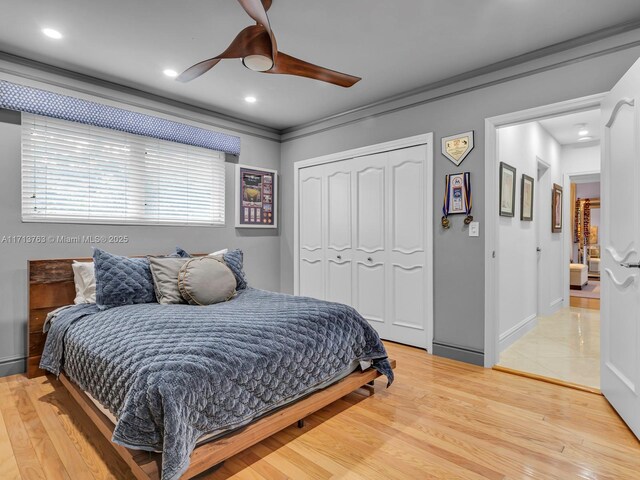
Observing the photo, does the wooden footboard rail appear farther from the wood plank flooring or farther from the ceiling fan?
the wood plank flooring

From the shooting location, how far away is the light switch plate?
3.06 meters

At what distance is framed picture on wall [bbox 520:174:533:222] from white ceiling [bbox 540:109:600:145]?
679mm

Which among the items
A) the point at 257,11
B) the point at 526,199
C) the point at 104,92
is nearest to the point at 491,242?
the point at 526,199

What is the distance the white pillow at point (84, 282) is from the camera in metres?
2.77

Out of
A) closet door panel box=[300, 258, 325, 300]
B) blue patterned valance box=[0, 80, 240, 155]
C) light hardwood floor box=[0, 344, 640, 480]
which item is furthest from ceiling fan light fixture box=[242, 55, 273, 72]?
closet door panel box=[300, 258, 325, 300]

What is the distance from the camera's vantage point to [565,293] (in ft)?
17.8

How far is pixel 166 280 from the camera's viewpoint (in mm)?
2773

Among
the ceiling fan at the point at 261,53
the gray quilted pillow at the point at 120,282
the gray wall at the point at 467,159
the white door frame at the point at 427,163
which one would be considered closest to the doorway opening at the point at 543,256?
the gray wall at the point at 467,159

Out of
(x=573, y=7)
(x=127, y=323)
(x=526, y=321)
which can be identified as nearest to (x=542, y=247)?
(x=526, y=321)

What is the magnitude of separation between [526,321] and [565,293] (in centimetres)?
191

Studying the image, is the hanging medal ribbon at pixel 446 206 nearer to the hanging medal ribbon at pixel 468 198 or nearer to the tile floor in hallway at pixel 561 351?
the hanging medal ribbon at pixel 468 198

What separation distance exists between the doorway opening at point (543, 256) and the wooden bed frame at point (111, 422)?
1.54 meters

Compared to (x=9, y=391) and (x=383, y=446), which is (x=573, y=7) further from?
(x=9, y=391)

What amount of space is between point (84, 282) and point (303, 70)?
7.62 ft
